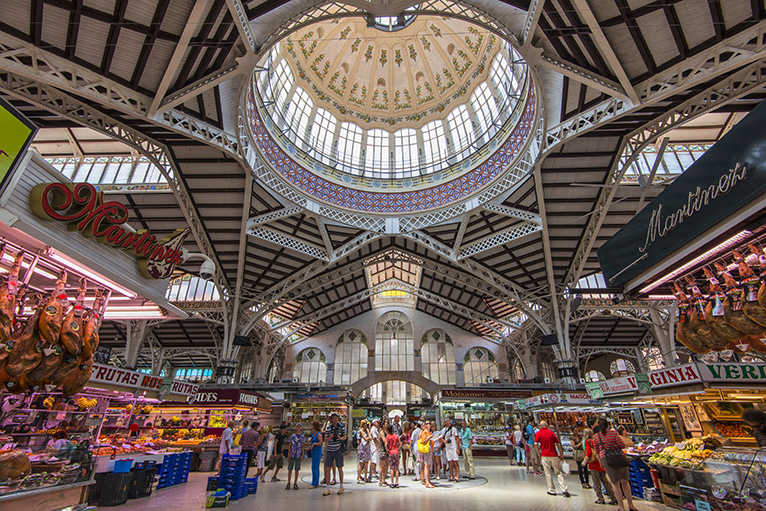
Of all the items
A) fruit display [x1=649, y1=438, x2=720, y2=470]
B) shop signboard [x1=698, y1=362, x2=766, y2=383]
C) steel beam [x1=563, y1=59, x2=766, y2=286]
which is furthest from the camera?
steel beam [x1=563, y1=59, x2=766, y2=286]

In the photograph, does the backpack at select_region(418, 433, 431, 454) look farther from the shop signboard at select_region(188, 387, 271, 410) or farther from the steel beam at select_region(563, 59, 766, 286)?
the steel beam at select_region(563, 59, 766, 286)

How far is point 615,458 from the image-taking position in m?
5.99

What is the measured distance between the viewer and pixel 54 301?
15.2ft

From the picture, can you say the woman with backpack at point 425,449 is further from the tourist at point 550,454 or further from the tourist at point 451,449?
the tourist at point 550,454

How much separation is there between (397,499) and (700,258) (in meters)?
6.91

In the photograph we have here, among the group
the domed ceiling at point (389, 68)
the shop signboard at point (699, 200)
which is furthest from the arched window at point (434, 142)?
the shop signboard at point (699, 200)

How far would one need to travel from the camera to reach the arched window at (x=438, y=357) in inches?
1321

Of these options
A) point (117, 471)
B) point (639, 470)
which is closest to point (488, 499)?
point (639, 470)

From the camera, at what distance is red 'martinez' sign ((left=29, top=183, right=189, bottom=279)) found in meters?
4.39

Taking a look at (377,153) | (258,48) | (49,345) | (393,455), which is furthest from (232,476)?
(377,153)

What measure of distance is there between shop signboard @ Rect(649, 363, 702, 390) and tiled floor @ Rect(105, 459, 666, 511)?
2801 mm

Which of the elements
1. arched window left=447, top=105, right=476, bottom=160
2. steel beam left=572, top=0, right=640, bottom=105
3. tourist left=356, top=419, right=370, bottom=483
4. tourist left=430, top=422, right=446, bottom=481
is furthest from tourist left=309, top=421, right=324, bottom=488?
arched window left=447, top=105, right=476, bottom=160

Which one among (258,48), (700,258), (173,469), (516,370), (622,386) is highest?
(258,48)

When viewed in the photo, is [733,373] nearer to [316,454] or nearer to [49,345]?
[316,454]
